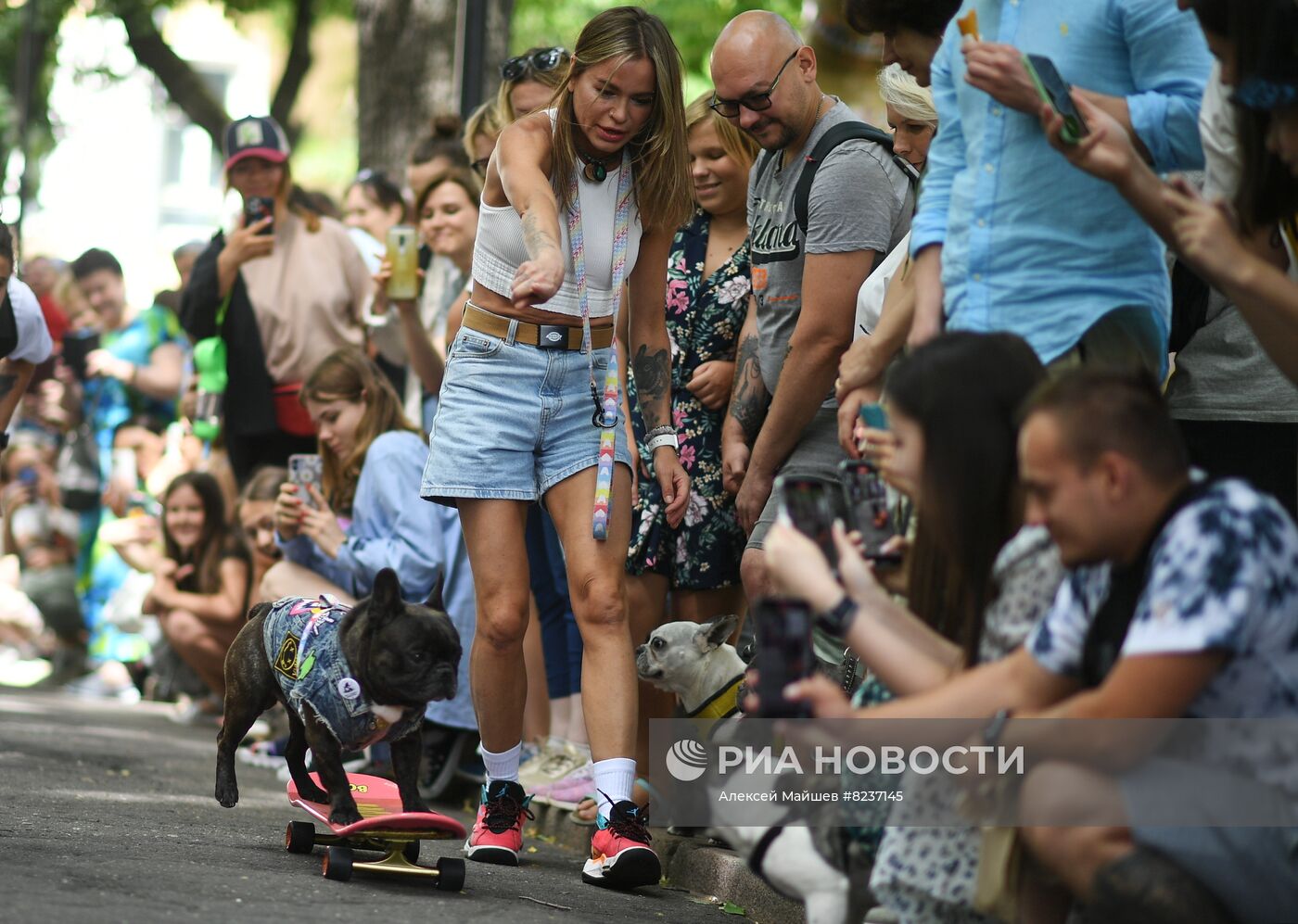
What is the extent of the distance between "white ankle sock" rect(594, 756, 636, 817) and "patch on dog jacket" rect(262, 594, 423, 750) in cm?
55

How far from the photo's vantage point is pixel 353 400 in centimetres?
786

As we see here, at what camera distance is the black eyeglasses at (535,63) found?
666 centimetres

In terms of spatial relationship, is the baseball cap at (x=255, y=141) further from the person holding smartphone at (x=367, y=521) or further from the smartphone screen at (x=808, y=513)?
the smartphone screen at (x=808, y=513)

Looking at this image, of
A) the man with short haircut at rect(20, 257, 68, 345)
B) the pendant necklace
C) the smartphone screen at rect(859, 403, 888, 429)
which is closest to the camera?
the smartphone screen at rect(859, 403, 888, 429)

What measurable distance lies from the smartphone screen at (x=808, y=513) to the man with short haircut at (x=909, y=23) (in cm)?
154

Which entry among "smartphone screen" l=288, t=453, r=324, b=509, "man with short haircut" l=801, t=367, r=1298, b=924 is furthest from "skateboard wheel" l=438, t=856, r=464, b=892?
"smartphone screen" l=288, t=453, r=324, b=509

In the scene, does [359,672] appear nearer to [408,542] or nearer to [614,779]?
[614,779]

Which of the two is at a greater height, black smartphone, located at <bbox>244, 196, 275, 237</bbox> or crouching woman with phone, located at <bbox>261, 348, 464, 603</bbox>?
black smartphone, located at <bbox>244, 196, 275, 237</bbox>

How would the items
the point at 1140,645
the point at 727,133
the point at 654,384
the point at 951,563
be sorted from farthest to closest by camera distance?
1. the point at 727,133
2. the point at 654,384
3. the point at 951,563
4. the point at 1140,645

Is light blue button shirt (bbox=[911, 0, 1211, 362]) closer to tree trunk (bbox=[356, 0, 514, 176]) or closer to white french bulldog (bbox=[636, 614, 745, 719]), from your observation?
white french bulldog (bbox=[636, 614, 745, 719])

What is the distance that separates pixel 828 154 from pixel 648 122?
57cm

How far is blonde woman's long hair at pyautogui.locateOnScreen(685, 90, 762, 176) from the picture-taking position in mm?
6355

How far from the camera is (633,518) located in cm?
605

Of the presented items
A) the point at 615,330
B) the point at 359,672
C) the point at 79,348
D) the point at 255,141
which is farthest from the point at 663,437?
the point at 79,348
